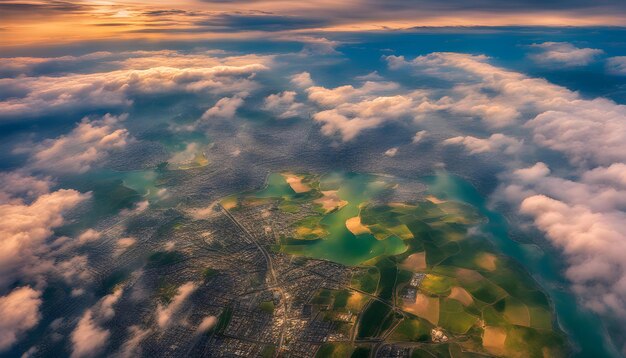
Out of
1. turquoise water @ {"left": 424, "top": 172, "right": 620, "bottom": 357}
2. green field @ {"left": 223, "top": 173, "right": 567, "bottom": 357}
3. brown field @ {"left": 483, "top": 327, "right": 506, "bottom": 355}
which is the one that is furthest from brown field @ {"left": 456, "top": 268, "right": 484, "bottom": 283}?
brown field @ {"left": 483, "top": 327, "right": 506, "bottom": 355}

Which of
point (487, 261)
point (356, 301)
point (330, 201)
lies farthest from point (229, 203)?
point (487, 261)

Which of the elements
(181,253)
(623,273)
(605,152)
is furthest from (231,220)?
(605,152)

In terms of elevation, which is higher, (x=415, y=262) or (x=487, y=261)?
(x=487, y=261)

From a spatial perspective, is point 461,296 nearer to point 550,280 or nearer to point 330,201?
point 550,280

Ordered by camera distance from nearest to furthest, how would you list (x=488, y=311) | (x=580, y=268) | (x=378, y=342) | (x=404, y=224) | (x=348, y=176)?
(x=378, y=342), (x=488, y=311), (x=580, y=268), (x=404, y=224), (x=348, y=176)

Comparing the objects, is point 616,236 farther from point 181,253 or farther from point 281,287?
point 181,253

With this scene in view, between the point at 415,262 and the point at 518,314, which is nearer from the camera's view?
the point at 518,314

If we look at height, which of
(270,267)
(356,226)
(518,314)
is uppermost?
(518,314)

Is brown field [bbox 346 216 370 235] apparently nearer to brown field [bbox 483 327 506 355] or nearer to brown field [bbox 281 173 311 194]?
brown field [bbox 281 173 311 194]
